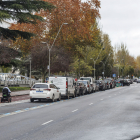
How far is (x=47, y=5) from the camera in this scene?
94.3ft

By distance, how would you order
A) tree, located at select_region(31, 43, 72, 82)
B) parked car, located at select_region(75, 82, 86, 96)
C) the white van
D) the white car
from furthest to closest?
tree, located at select_region(31, 43, 72, 82)
parked car, located at select_region(75, 82, 86, 96)
the white van
the white car

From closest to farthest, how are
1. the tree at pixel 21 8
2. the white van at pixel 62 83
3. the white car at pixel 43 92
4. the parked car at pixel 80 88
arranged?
the white car at pixel 43 92 < the tree at pixel 21 8 < the white van at pixel 62 83 < the parked car at pixel 80 88

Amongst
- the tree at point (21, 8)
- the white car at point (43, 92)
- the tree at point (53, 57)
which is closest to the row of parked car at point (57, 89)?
the white car at point (43, 92)

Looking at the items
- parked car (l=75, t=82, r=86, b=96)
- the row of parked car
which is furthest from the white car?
parked car (l=75, t=82, r=86, b=96)

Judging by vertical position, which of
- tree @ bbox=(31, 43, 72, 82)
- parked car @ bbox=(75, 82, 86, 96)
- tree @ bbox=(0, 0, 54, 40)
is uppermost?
tree @ bbox=(0, 0, 54, 40)

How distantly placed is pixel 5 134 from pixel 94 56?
236ft

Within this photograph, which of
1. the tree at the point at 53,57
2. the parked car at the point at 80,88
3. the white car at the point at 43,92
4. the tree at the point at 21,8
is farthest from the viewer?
the tree at the point at 53,57

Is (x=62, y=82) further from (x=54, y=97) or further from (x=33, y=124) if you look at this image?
(x=33, y=124)

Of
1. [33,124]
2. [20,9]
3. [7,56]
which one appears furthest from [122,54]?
[33,124]

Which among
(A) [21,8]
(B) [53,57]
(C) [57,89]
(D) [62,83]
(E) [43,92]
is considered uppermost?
(A) [21,8]

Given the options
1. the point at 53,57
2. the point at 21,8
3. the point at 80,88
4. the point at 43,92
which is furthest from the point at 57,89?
the point at 53,57

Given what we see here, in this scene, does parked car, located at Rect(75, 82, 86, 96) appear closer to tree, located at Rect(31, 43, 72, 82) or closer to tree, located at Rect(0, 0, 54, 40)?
tree, located at Rect(0, 0, 54, 40)

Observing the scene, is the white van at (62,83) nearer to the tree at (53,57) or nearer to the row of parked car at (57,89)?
the row of parked car at (57,89)

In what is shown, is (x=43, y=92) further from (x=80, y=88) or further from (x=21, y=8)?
(x=80, y=88)
